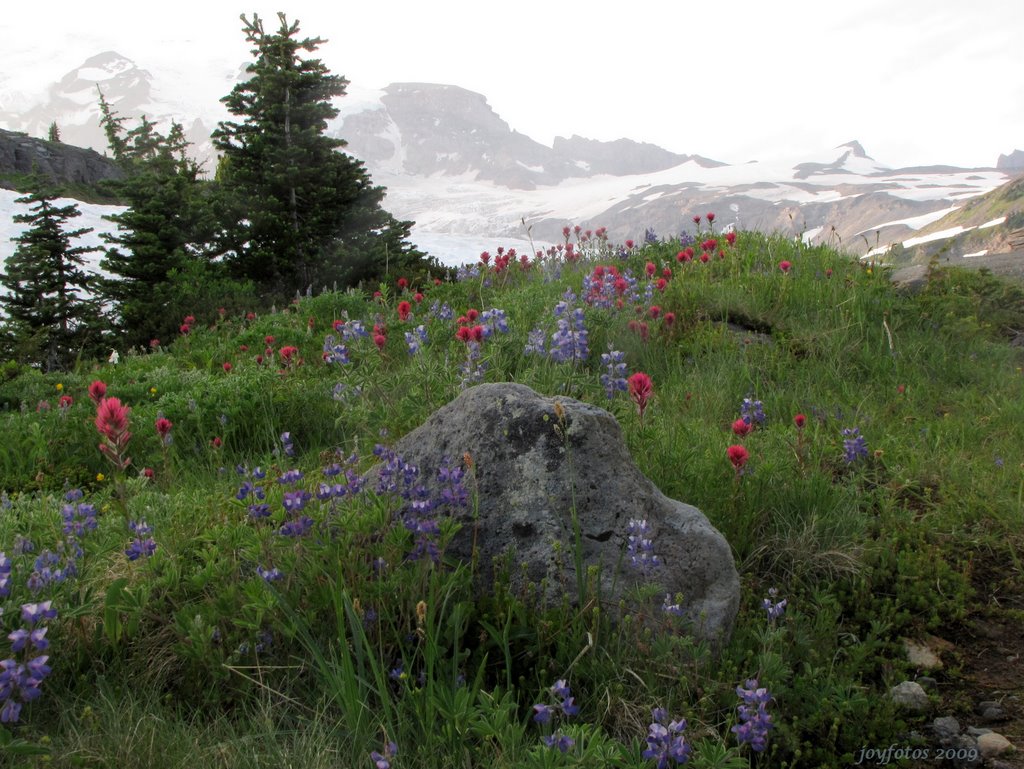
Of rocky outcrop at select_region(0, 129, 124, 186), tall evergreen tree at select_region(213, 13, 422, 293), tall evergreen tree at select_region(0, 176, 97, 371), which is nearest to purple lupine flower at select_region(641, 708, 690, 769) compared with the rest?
tall evergreen tree at select_region(213, 13, 422, 293)

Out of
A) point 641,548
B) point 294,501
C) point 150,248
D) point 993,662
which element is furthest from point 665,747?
point 150,248

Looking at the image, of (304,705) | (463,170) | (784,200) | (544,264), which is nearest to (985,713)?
(304,705)

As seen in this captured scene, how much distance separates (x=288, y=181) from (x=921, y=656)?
49.2 feet

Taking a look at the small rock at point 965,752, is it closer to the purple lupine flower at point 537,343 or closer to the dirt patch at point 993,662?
the dirt patch at point 993,662

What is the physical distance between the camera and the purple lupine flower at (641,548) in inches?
92.1

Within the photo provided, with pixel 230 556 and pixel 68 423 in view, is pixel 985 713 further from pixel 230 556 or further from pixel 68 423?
pixel 68 423

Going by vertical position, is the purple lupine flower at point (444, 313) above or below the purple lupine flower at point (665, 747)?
above

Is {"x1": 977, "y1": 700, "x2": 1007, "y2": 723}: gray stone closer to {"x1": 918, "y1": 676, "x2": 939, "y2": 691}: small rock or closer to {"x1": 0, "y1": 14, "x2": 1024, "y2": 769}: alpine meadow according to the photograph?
{"x1": 0, "y1": 14, "x2": 1024, "y2": 769}: alpine meadow

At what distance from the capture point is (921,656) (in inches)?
105

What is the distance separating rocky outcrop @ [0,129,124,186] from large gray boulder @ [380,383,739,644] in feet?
197

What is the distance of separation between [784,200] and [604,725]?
135188 millimetres

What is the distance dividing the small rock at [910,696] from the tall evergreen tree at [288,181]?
1303cm

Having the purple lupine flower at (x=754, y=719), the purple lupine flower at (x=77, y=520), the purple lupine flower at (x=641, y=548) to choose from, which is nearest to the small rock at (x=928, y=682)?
the purple lupine flower at (x=754, y=719)

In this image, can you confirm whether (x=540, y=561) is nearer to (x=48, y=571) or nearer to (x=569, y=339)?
(x=48, y=571)
